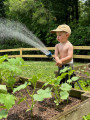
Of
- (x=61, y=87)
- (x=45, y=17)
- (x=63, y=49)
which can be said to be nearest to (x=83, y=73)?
(x=63, y=49)

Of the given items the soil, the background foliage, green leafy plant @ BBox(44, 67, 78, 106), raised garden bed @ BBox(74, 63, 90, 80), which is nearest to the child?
green leafy plant @ BBox(44, 67, 78, 106)

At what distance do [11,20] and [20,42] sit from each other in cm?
352

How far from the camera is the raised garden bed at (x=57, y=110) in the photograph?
150cm

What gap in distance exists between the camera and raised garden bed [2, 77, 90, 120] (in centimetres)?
150

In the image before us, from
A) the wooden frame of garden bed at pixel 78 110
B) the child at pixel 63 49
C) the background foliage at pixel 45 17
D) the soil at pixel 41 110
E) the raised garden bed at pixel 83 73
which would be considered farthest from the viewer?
the background foliage at pixel 45 17

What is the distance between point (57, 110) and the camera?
173cm

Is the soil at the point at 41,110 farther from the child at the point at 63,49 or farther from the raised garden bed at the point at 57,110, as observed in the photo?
the child at the point at 63,49

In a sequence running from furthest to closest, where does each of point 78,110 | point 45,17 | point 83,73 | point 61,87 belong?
point 45,17
point 83,73
point 61,87
point 78,110

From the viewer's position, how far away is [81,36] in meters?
9.50

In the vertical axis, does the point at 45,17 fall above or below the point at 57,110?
above

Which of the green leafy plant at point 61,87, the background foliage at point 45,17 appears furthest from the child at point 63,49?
the background foliage at point 45,17

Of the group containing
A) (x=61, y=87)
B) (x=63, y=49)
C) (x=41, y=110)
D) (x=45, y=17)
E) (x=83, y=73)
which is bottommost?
(x=83, y=73)

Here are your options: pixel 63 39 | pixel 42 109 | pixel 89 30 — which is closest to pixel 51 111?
pixel 42 109

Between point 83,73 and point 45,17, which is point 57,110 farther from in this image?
point 45,17
